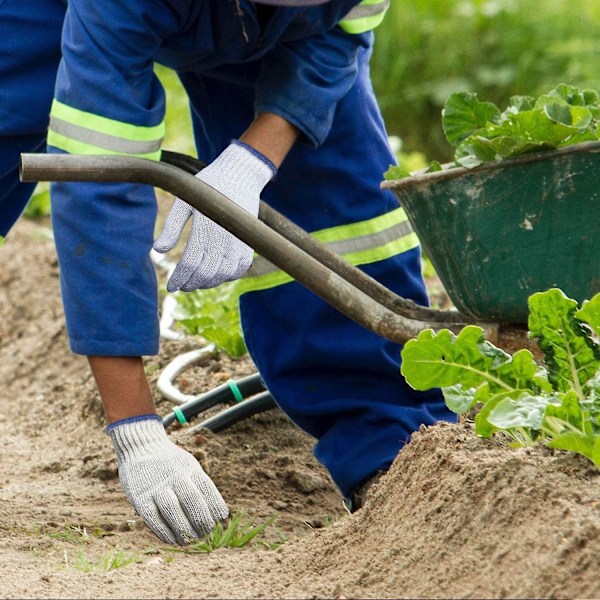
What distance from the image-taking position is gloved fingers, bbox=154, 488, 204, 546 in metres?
2.31

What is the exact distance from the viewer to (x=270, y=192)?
275 cm

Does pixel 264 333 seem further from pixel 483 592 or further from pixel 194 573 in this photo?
pixel 483 592

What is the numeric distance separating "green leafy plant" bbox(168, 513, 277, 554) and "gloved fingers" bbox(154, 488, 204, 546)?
0.02 meters

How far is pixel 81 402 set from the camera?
12.0ft

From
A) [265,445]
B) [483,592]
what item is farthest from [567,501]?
[265,445]

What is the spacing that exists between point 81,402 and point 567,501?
239cm

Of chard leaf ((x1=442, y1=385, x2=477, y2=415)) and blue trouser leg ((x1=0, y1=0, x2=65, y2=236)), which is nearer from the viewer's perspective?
chard leaf ((x1=442, y1=385, x2=477, y2=415))

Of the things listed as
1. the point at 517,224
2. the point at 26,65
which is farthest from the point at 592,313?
the point at 26,65

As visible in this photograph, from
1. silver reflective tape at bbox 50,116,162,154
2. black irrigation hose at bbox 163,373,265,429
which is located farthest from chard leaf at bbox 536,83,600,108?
black irrigation hose at bbox 163,373,265,429

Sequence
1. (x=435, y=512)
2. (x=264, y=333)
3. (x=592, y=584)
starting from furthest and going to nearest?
(x=264, y=333), (x=435, y=512), (x=592, y=584)

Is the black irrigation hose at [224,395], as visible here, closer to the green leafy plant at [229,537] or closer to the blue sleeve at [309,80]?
the green leafy plant at [229,537]

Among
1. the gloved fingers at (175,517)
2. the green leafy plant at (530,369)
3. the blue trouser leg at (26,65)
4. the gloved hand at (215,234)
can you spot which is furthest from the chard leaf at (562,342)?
the blue trouser leg at (26,65)

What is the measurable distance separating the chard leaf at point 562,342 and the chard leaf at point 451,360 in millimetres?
86

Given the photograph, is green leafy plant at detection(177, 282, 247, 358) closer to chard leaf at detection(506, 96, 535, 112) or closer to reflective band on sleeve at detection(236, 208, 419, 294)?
reflective band on sleeve at detection(236, 208, 419, 294)
